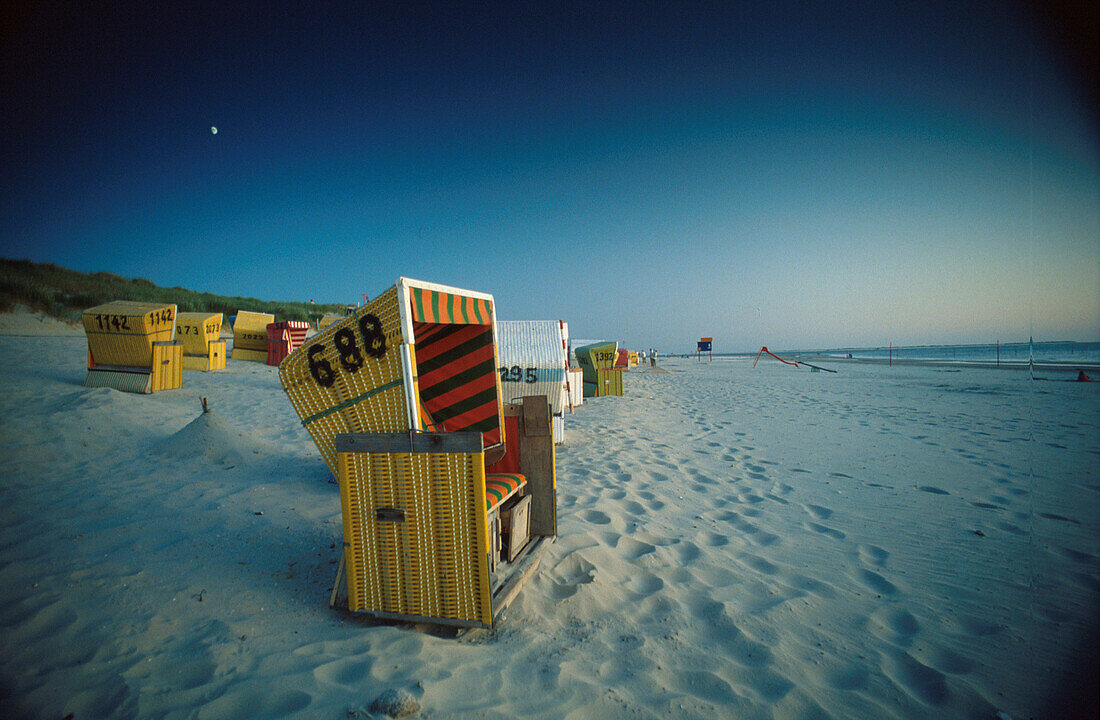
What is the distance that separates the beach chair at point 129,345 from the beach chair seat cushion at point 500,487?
30.7 ft

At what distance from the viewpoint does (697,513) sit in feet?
14.1

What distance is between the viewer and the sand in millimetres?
2006

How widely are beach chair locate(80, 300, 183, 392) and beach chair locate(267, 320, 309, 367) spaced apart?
7290 millimetres

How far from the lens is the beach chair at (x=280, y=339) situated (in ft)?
53.7

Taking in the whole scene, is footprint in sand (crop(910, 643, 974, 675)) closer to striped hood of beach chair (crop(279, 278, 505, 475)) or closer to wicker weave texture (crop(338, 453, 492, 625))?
wicker weave texture (crop(338, 453, 492, 625))

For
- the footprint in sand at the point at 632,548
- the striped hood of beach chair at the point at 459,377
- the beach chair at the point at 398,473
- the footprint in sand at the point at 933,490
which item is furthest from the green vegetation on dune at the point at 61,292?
the footprint in sand at the point at 933,490

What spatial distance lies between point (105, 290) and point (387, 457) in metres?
30.7

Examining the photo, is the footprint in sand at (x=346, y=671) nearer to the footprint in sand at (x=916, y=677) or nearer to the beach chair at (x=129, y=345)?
the footprint in sand at (x=916, y=677)

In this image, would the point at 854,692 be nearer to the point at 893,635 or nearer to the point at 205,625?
the point at 893,635

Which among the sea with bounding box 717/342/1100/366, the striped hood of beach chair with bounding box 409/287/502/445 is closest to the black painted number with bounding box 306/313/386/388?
the striped hood of beach chair with bounding box 409/287/502/445

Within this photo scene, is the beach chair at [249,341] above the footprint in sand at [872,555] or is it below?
above

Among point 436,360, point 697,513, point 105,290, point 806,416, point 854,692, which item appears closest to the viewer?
point 854,692

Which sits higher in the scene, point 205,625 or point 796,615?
point 205,625

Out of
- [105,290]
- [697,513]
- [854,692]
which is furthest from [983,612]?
[105,290]
